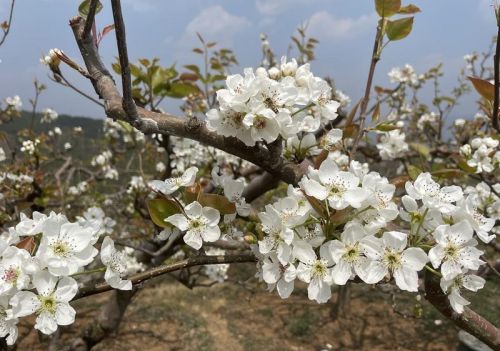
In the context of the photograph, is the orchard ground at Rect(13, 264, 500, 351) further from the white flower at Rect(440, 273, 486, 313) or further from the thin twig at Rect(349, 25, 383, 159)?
the white flower at Rect(440, 273, 486, 313)

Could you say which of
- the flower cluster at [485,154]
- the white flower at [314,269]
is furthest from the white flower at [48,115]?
the white flower at [314,269]

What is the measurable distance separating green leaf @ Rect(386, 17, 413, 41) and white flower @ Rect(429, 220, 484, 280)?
65 cm

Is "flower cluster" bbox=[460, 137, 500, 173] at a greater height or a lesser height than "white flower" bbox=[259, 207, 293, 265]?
lesser

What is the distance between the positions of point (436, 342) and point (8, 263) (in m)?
5.29

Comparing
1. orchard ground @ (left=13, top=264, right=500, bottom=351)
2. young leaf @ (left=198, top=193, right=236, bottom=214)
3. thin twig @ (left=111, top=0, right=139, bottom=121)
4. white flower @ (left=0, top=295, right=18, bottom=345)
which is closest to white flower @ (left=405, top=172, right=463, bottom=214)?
young leaf @ (left=198, top=193, right=236, bottom=214)

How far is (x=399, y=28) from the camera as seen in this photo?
1212 millimetres

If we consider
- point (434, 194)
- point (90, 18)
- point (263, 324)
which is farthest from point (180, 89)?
point (263, 324)

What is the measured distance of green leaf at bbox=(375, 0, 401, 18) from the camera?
1.18 meters

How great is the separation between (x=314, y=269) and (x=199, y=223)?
29 centimetres

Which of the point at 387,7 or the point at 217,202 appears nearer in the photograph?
the point at 217,202

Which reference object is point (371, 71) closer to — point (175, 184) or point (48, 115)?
point (175, 184)

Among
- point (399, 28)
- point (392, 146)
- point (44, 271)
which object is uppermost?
point (399, 28)

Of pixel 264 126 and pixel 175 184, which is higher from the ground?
pixel 264 126

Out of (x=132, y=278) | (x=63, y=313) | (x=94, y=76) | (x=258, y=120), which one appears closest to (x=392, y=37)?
(x=258, y=120)
